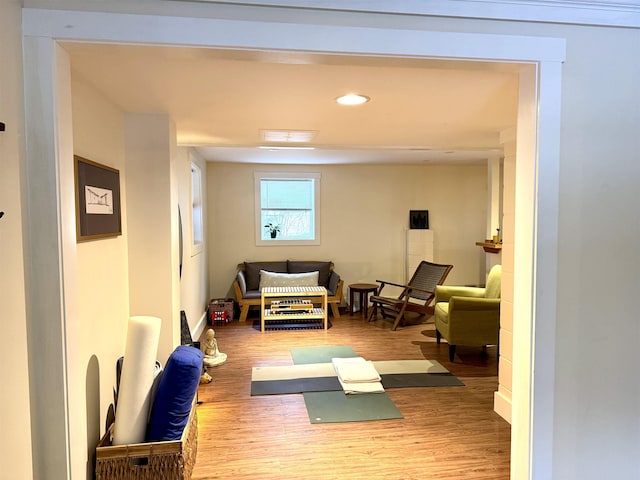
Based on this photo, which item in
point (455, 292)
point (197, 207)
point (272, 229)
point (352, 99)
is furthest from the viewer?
point (272, 229)

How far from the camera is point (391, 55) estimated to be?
4.57 feet

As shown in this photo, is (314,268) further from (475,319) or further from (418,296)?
(475,319)

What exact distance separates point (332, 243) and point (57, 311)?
511 cm

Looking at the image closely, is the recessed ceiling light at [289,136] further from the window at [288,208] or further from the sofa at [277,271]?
the window at [288,208]

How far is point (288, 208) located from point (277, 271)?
3.32 ft

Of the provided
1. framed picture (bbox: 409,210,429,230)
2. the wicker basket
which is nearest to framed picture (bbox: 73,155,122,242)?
the wicker basket

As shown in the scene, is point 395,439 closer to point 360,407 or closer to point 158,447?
point 360,407

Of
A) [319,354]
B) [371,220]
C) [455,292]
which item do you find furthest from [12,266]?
[371,220]

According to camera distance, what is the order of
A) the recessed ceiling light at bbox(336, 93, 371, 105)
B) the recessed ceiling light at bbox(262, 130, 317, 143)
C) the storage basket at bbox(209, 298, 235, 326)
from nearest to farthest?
the recessed ceiling light at bbox(336, 93, 371, 105) < the recessed ceiling light at bbox(262, 130, 317, 143) < the storage basket at bbox(209, 298, 235, 326)

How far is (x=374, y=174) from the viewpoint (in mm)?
6328

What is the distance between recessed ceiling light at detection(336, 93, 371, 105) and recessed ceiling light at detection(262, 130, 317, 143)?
0.78 m

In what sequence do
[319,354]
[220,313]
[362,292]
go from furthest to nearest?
[362,292]
[220,313]
[319,354]

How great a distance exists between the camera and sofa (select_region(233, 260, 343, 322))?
5426 millimetres

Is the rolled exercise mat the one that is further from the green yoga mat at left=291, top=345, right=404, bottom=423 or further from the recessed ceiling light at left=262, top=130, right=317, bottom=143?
the recessed ceiling light at left=262, top=130, right=317, bottom=143
